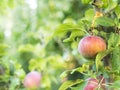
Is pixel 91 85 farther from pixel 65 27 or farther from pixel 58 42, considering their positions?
pixel 58 42

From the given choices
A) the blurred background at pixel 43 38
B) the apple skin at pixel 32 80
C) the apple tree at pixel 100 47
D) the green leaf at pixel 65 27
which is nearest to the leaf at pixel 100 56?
the apple tree at pixel 100 47

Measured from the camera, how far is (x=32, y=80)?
183 centimetres

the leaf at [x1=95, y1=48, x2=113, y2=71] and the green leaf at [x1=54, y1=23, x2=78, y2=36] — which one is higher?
Answer: the green leaf at [x1=54, y1=23, x2=78, y2=36]

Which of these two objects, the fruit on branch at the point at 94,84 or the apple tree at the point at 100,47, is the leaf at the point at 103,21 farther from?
the fruit on branch at the point at 94,84

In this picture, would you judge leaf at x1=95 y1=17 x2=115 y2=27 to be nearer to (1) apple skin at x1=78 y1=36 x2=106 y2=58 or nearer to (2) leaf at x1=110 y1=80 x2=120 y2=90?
(1) apple skin at x1=78 y1=36 x2=106 y2=58

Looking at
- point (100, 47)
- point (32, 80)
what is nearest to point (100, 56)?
point (100, 47)

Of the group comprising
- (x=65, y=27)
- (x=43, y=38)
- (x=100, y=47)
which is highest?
(x=43, y=38)

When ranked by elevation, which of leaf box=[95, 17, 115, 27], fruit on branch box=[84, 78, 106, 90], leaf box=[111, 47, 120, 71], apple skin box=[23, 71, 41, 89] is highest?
apple skin box=[23, 71, 41, 89]

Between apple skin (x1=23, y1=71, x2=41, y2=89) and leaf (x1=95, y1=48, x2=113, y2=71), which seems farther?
apple skin (x1=23, y1=71, x2=41, y2=89)

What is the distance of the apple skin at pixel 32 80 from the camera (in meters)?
1.75

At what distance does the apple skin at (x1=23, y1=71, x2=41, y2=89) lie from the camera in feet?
5.76

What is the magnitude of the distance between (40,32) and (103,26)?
133 centimetres

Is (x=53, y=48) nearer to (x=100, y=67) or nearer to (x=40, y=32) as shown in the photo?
(x=40, y=32)

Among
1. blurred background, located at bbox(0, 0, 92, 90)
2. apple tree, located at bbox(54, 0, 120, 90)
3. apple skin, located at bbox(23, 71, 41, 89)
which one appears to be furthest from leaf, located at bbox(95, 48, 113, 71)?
blurred background, located at bbox(0, 0, 92, 90)
